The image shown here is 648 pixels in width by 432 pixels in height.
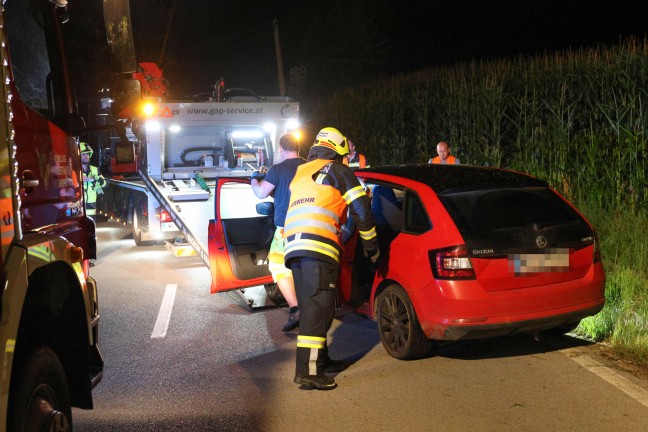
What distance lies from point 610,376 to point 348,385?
6.07 feet

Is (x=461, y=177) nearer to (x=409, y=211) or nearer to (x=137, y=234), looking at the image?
(x=409, y=211)

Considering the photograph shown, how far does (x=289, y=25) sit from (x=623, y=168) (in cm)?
6236

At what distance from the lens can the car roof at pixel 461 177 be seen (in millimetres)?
5828

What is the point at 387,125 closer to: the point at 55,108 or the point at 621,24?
the point at 55,108

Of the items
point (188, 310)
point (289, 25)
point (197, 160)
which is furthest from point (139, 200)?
point (289, 25)

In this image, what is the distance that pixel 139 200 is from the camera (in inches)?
500

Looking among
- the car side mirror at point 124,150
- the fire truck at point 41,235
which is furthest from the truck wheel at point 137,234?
the fire truck at point 41,235

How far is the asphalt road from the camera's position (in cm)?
464

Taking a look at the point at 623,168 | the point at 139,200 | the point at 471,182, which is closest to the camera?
the point at 471,182

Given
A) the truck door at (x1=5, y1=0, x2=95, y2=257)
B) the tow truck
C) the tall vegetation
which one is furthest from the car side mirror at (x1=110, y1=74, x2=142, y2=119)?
the tow truck

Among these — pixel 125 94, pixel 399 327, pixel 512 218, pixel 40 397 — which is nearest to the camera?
pixel 40 397

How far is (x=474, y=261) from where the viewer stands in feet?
17.5

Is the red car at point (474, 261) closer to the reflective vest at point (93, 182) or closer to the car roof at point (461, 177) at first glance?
the car roof at point (461, 177)

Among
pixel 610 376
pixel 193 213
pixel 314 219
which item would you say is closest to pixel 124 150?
pixel 314 219
